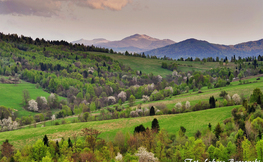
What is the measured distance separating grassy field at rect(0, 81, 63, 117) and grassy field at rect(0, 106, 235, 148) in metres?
47.0

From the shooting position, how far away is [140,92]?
486 ft

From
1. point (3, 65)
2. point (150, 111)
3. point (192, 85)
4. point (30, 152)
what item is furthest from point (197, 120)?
point (3, 65)

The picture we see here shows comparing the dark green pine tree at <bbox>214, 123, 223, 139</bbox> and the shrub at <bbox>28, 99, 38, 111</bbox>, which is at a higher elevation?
the dark green pine tree at <bbox>214, 123, 223, 139</bbox>

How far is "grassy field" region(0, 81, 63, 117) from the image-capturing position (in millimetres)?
119688

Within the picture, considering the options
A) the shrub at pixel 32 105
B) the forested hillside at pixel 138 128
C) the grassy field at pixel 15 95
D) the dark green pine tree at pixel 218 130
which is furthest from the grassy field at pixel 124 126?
the shrub at pixel 32 105

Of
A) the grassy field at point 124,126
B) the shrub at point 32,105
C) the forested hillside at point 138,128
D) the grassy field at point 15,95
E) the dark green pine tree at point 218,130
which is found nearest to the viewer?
→ the forested hillside at point 138,128

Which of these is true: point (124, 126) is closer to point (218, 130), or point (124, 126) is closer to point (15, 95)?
point (218, 130)

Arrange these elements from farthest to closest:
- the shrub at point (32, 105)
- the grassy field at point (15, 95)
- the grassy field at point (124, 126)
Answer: the shrub at point (32, 105) → the grassy field at point (15, 95) → the grassy field at point (124, 126)

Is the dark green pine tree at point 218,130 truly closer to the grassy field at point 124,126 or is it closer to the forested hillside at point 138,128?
the forested hillside at point 138,128

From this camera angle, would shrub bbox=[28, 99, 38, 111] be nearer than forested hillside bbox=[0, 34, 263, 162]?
No

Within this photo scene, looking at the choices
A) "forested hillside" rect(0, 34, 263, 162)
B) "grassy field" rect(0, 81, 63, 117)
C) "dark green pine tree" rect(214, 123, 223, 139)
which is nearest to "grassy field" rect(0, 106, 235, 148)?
"forested hillside" rect(0, 34, 263, 162)

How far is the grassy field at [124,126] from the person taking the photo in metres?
68.0

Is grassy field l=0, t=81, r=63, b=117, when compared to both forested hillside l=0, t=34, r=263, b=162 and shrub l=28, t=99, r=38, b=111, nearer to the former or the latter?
forested hillside l=0, t=34, r=263, b=162

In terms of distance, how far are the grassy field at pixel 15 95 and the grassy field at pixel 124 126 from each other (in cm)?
4705
